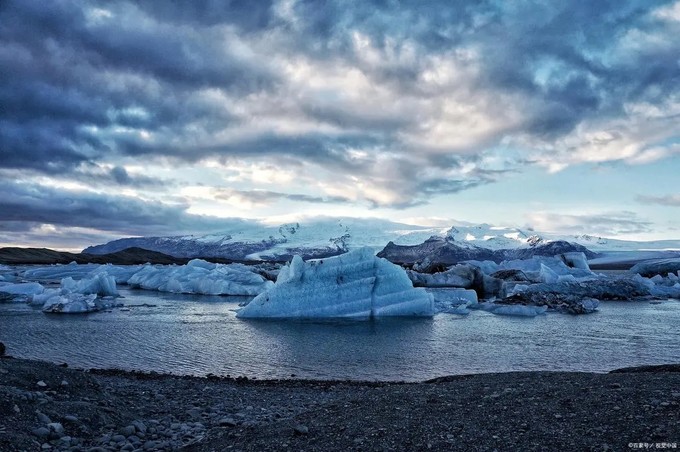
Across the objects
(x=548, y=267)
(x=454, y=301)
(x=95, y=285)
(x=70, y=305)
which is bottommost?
(x=454, y=301)

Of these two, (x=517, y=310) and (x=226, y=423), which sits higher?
(x=226, y=423)

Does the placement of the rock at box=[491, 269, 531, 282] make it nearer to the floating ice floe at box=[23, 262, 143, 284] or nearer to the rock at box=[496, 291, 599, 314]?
the rock at box=[496, 291, 599, 314]

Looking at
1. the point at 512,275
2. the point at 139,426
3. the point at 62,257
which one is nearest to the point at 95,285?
the point at 139,426

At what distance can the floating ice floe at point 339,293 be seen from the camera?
25.5 m

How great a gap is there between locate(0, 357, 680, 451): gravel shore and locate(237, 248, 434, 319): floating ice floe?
15.7m

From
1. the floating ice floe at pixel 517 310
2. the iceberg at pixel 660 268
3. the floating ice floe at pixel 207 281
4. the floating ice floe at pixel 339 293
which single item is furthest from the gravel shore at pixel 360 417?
the iceberg at pixel 660 268

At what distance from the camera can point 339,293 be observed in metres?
26.2

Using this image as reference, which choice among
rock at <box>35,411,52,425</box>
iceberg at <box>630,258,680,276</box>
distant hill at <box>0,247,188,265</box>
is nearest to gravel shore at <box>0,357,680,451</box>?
rock at <box>35,411,52,425</box>

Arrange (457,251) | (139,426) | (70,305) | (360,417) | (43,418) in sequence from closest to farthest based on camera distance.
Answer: (43,418) < (360,417) < (139,426) < (70,305) < (457,251)

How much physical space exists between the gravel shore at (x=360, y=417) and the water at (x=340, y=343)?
4.69m

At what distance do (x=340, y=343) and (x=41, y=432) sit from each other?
12676 millimetres

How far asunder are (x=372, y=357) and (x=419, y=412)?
344 inches

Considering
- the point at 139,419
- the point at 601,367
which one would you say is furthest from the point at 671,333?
the point at 139,419

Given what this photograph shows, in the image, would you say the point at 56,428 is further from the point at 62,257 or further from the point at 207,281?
the point at 62,257
